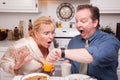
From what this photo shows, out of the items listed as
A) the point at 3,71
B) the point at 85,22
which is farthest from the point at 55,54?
the point at 3,71

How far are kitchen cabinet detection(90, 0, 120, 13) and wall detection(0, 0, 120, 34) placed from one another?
320 millimetres

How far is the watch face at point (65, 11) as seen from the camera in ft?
10.8

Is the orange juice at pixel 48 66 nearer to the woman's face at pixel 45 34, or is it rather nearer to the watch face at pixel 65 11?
the woman's face at pixel 45 34

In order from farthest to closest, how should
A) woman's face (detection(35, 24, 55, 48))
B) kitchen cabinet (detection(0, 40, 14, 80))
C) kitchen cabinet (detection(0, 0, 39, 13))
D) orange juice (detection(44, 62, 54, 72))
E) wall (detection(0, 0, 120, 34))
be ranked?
wall (detection(0, 0, 120, 34))
kitchen cabinet (detection(0, 0, 39, 13))
kitchen cabinet (detection(0, 40, 14, 80))
woman's face (detection(35, 24, 55, 48))
orange juice (detection(44, 62, 54, 72))

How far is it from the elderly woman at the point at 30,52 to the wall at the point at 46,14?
5.61 ft

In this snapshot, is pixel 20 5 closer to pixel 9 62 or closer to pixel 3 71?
pixel 3 71

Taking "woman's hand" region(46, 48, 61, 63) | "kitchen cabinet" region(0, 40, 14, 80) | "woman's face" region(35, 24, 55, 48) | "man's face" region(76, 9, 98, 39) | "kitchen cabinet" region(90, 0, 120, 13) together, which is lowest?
"kitchen cabinet" region(0, 40, 14, 80)

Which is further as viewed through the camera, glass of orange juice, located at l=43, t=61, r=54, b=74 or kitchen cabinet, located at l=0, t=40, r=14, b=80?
kitchen cabinet, located at l=0, t=40, r=14, b=80

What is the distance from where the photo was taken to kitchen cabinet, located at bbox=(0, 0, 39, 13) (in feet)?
9.97

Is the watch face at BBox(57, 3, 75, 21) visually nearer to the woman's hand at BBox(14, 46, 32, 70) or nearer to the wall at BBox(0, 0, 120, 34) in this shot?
the wall at BBox(0, 0, 120, 34)

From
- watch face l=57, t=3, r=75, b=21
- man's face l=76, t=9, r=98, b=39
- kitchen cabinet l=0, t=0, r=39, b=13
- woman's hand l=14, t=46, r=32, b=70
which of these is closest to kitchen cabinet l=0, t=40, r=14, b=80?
kitchen cabinet l=0, t=0, r=39, b=13

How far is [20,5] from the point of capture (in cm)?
305

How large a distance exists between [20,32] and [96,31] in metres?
1.83

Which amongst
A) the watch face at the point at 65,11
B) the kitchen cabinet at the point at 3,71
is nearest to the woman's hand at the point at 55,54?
the kitchen cabinet at the point at 3,71
